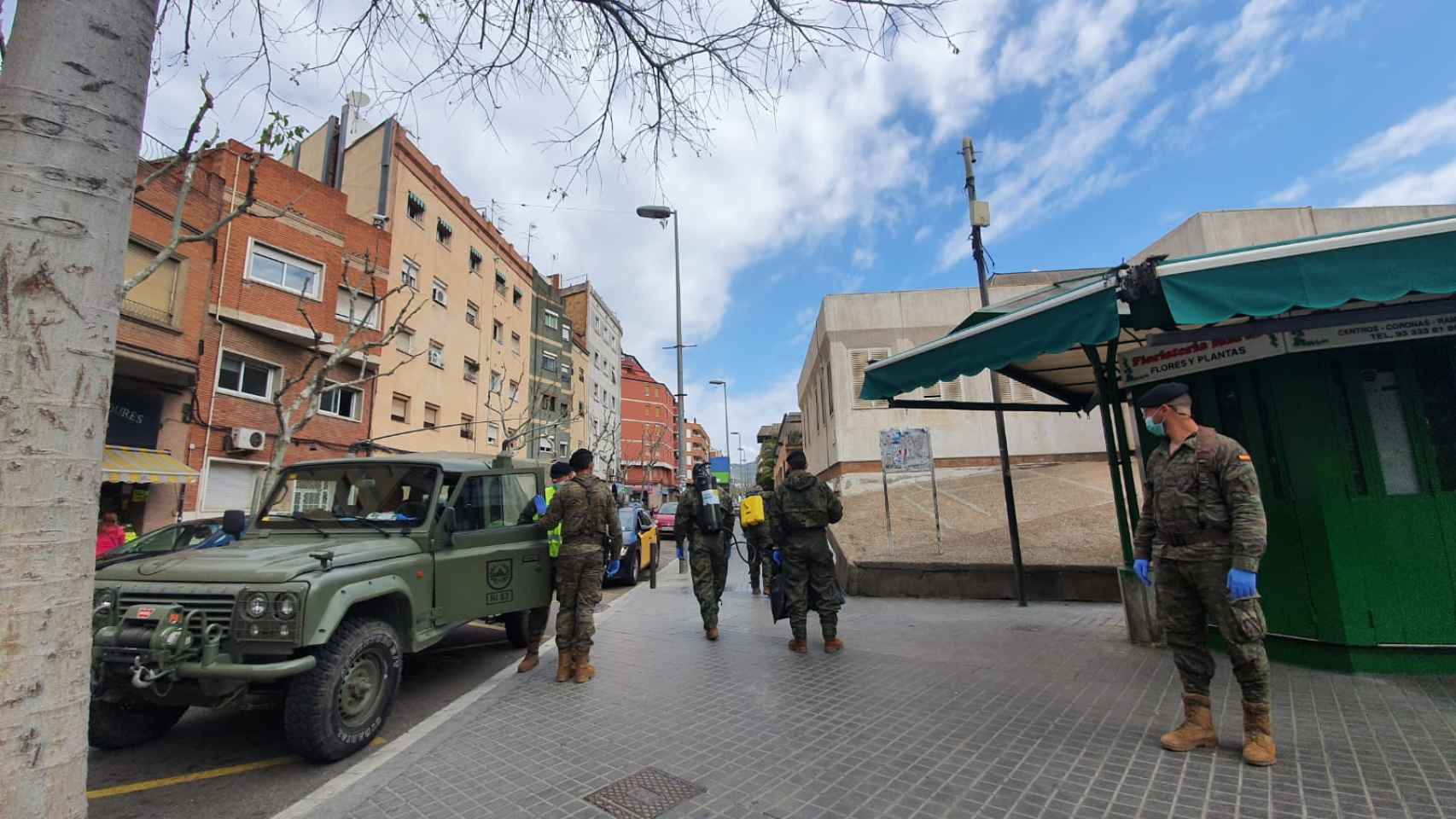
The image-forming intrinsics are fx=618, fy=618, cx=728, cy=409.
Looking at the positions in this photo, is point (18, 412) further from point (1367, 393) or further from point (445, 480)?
point (1367, 393)

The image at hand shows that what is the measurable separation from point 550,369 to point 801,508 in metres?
34.8

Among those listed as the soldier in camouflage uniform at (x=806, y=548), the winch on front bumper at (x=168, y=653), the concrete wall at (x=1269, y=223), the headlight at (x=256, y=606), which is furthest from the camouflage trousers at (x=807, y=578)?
the concrete wall at (x=1269, y=223)

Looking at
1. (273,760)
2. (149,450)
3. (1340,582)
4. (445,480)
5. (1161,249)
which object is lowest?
(273,760)

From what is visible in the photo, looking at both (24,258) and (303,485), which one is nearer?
(24,258)

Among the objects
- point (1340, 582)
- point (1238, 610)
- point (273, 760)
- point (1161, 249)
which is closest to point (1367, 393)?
point (1340, 582)

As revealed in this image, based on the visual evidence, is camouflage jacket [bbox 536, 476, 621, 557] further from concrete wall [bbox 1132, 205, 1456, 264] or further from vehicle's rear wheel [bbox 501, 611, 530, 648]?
concrete wall [bbox 1132, 205, 1456, 264]

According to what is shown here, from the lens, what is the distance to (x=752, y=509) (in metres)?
8.13

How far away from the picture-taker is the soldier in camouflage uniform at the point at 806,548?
600 cm

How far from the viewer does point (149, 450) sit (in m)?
14.1

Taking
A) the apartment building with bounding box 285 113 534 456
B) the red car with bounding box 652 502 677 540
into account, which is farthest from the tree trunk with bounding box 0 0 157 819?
the red car with bounding box 652 502 677 540

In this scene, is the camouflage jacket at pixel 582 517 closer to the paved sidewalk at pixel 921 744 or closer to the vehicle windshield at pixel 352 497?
the vehicle windshield at pixel 352 497

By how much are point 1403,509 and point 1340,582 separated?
26.3 inches

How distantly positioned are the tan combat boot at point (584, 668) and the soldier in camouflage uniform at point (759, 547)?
290 centimetres

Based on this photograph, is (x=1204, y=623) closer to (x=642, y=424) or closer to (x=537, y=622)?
(x=537, y=622)
